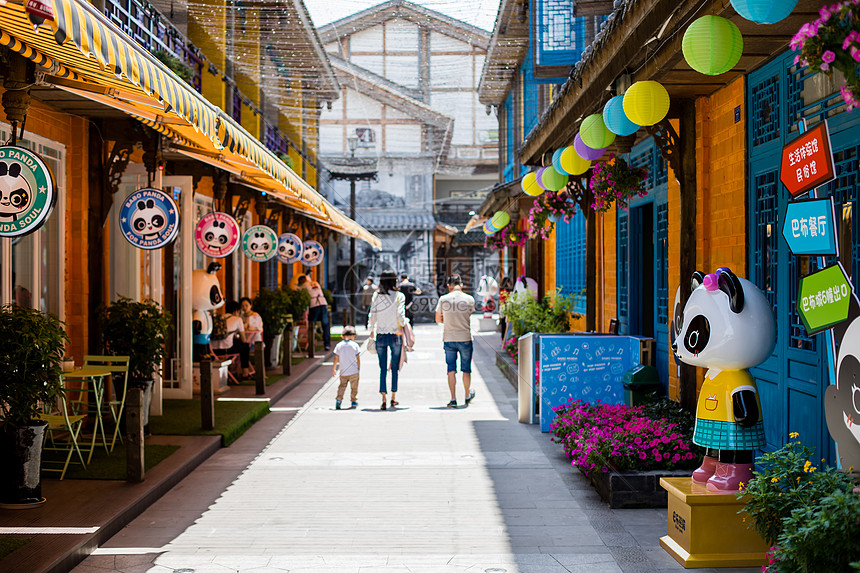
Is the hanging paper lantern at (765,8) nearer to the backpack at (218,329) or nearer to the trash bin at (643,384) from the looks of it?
the trash bin at (643,384)

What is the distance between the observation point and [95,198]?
903 centimetres

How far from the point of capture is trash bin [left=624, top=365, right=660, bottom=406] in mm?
8633

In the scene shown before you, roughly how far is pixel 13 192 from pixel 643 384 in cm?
597

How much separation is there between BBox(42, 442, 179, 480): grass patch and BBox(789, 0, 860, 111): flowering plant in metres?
6.17

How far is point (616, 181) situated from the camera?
30.6 feet

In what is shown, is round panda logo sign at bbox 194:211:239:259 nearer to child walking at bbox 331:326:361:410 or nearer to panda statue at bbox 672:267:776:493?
child walking at bbox 331:326:361:410

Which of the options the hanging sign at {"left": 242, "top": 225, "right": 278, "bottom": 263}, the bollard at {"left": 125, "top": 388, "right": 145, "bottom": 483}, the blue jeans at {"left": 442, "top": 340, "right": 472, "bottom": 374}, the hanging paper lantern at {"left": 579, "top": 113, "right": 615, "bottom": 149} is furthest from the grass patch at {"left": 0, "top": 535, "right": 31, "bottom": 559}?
the hanging sign at {"left": 242, "top": 225, "right": 278, "bottom": 263}

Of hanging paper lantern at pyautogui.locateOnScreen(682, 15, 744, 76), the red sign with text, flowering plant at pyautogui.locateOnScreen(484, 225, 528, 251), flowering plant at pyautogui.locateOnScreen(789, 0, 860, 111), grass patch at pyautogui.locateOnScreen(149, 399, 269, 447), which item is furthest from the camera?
flowering plant at pyautogui.locateOnScreen(484, 225, 528, 251)

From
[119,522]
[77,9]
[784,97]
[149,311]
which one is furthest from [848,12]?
[149,311]

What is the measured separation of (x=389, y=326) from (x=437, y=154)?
2867cm

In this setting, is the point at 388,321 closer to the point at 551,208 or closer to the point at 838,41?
the point at 551,208

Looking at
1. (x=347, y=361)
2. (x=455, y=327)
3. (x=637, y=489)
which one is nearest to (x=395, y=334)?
(x=347, y=361)

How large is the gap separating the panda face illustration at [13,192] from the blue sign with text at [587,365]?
5548 mm

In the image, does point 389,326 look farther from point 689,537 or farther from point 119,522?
point 689,537
